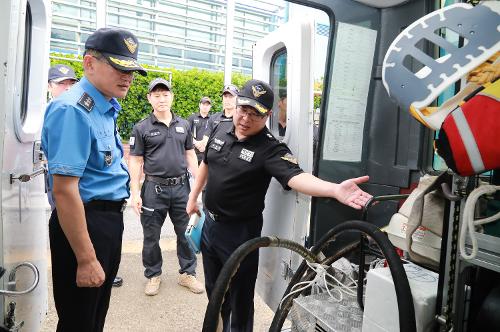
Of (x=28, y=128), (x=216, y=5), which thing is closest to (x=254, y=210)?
(x=28, y=128)

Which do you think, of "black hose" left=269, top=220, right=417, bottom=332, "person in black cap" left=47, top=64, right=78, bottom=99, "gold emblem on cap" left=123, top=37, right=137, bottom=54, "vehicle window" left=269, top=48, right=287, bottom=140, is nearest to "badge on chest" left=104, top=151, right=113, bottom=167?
"gold emblem on cap" left=123, top=37, right=137, bottom=54

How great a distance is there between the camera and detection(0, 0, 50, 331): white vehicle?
154 cm

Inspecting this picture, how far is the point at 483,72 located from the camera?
3.11ft

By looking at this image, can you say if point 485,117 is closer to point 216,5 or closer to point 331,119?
point 331,119

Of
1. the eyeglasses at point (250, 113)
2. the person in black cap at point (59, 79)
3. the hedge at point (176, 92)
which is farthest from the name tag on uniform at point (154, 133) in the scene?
the hedge at point (176, 92)

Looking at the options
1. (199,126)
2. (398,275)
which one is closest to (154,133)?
(398,275)

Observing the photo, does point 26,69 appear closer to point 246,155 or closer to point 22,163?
point 22,163

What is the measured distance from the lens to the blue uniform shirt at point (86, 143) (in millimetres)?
1570

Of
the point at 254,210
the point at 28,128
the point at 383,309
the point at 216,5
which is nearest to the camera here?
the point at 383,309

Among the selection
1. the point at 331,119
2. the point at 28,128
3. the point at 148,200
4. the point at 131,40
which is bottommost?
the point at 148,200

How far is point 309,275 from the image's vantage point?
5.94 ft

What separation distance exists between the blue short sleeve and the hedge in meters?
8.76

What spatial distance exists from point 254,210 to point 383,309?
1.21 m

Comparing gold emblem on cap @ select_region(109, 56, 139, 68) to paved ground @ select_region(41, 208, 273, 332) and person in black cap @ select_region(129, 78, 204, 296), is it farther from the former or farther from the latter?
paved ground @ select_region(41, 208, 273, 332)
